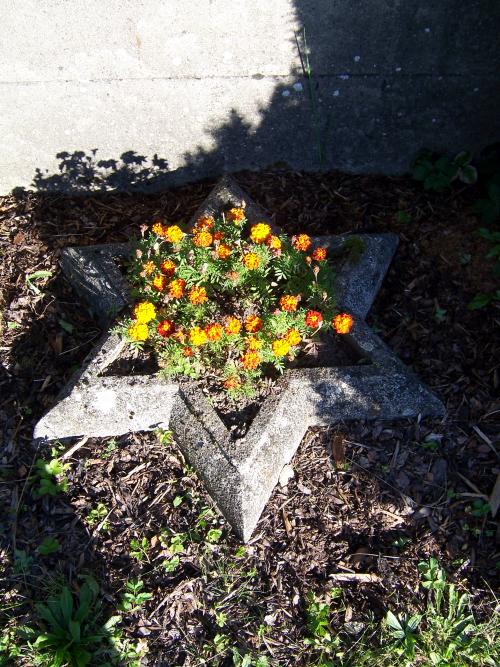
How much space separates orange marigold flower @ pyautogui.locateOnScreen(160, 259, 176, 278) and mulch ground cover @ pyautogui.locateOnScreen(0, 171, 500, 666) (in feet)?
2.62

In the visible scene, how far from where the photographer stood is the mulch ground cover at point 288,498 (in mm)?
2654

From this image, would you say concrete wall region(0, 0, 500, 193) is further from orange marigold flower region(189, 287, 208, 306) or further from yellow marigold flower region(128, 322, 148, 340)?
yellow marigold flower region(128, 322, 148, 340)

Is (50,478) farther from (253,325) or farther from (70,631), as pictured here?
(253,325)

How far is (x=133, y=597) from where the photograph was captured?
2660 millimetres

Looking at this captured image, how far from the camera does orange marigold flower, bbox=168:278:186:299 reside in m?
2.70

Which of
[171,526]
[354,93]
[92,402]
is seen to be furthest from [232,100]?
[171,526]

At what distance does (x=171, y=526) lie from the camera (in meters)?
2.83

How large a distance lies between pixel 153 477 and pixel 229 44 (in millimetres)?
2450

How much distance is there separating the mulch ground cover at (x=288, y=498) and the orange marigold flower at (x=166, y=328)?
0.62 metres

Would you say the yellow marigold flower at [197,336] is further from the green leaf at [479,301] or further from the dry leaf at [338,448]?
the green leaf at [479,301]

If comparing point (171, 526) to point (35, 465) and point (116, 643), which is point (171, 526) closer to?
point (116, 643)

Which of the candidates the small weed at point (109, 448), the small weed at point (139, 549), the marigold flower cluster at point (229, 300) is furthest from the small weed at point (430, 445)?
the small weed at point (109, 448)

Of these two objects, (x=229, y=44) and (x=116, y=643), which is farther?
(x=229, y=44)

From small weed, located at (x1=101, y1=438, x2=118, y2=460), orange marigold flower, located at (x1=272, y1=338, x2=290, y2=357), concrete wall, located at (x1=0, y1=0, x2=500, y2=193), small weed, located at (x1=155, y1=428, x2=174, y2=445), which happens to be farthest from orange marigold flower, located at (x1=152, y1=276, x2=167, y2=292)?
concrete wall, located at (x1=0, y1=0, x2=500, y2=193)
